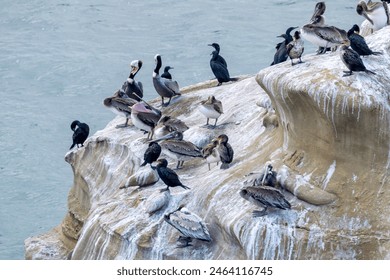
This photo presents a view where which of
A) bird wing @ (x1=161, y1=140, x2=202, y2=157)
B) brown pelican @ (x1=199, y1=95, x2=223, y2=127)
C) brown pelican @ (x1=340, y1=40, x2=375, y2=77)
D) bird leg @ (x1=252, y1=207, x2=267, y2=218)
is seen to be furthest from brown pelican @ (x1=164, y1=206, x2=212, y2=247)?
brown pelican @ (x1=199, y1=95, x2=223, y2=127)

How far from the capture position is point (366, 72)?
54.0 feet

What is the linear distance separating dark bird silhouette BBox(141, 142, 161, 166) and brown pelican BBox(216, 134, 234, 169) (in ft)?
3.69

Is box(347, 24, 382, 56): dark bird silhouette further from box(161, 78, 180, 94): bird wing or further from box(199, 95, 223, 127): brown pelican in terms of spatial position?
box(161, 78, 180, 94): bird wing

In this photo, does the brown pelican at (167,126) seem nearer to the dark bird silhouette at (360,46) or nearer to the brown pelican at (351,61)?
the dark bird silhouette at (360,46)

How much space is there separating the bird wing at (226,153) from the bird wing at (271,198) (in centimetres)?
159

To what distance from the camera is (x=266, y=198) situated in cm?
1587

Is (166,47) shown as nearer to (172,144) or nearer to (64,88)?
(64,88)

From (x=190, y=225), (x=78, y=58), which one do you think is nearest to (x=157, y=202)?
(x=190, y=225)

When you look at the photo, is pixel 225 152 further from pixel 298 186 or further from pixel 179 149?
pixel 298 186

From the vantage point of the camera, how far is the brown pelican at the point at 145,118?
65.9 ft

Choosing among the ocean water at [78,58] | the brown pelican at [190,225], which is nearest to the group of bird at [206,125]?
the brown pelican at [190,225]

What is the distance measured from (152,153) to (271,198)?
305cm

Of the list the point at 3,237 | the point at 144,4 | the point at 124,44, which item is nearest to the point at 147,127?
the point at 3,237

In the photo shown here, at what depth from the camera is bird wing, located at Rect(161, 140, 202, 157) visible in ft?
60.2
